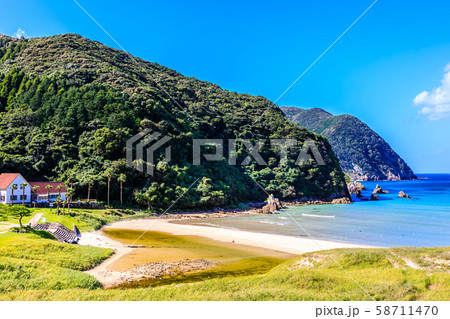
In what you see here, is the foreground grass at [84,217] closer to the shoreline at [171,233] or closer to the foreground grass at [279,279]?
the shoreline at [171,233]

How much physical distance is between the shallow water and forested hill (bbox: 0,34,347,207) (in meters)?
21.7

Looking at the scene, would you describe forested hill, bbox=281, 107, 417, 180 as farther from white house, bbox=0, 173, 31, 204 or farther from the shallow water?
white house, bbox=0, 173, 31, 204

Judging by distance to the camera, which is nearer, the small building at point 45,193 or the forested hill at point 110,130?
the small building at point 45,193

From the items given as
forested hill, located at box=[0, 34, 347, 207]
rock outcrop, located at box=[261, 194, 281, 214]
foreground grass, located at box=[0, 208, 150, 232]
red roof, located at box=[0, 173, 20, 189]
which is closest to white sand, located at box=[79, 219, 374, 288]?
foreground grass, located at box=[0, 208, 150, 232]

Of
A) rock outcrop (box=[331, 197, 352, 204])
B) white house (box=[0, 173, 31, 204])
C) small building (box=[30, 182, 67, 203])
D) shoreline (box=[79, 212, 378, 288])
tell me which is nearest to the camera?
shoreline (box=[79, 212, 378, 288])

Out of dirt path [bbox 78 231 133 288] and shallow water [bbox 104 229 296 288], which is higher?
dirt path [bbox 78 231 133 288]

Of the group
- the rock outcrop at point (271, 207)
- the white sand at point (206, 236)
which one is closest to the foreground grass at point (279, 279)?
the white sand at point (206, 236)

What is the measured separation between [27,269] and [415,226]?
3985 cm

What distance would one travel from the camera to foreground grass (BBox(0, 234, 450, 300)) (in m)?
8.37

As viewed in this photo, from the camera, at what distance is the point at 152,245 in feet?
74.9

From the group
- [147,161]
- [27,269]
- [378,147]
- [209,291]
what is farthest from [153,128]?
[378,147]

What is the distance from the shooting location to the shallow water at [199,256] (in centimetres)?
1559

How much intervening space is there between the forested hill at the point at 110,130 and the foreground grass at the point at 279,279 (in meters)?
31.8

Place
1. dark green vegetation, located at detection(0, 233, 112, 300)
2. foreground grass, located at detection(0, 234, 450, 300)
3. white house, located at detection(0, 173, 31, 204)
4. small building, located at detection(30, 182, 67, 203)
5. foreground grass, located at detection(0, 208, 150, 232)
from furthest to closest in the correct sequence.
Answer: small building, located at detection(30, 182, 67, 203)
white house, located at detection(0, 173, 31, 204)
foreground grass, located at detection(0, 208, 150, 232)
dark green vegetation, located at detection(0, 233, 112, 300)
foreground grass, located at detection(0, 234, 450, 300)
